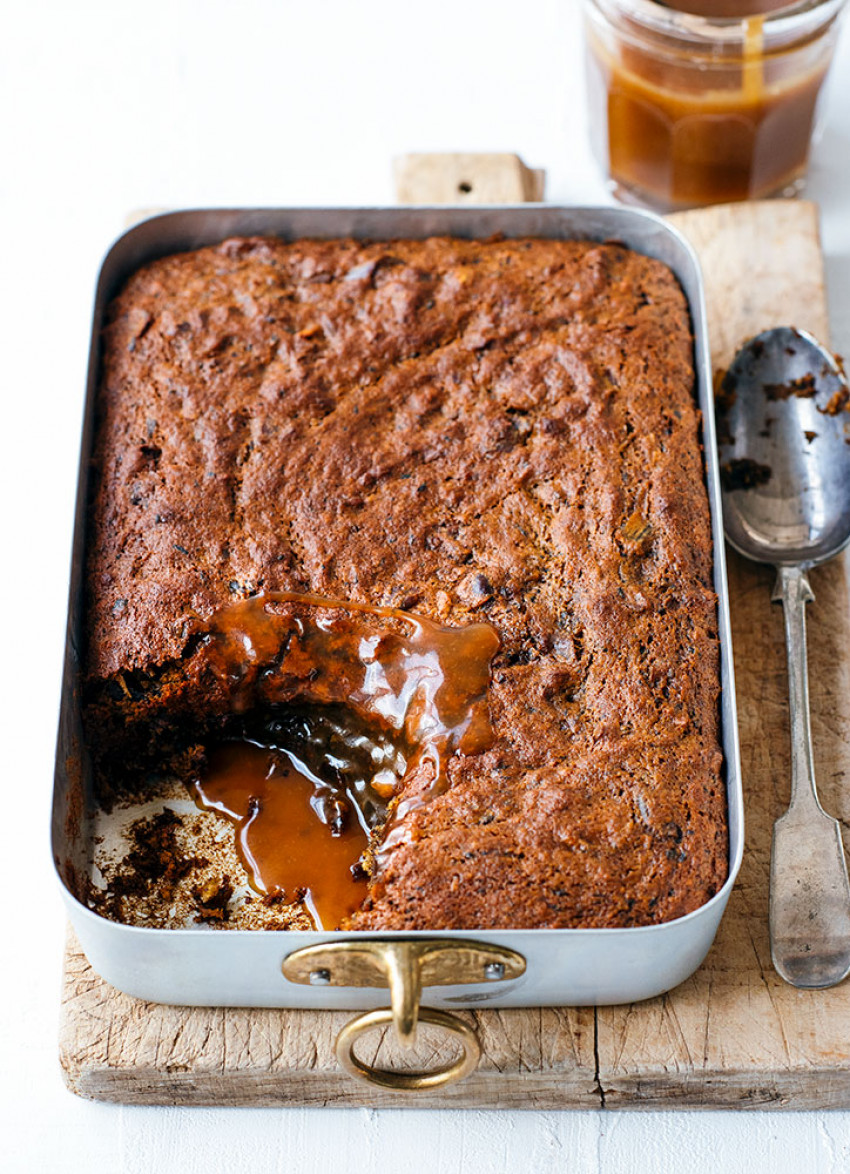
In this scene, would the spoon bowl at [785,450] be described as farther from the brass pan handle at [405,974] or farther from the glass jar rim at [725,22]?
the brass pan handle at [405,974]

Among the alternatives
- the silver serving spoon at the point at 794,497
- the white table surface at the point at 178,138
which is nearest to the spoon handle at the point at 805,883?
the silver serving spoon at the point at 794,497

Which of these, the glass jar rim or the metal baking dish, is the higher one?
the glass jar rim

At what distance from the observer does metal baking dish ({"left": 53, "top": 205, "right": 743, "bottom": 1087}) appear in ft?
6.94

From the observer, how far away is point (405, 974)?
2.09 m

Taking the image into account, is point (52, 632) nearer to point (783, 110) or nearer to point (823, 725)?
point (823, 725)

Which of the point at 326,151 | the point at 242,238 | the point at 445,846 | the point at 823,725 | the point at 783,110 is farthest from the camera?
the point at 326,151

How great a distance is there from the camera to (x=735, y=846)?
2.28 m

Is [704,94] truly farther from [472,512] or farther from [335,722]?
[335,722]

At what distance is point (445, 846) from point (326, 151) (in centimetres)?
218

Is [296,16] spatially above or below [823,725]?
above

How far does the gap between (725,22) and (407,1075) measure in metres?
2.19

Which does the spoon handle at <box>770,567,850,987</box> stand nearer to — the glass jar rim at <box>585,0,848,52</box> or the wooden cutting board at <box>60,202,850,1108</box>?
the wooden cutting board at <box>60,202,850,1108</box>

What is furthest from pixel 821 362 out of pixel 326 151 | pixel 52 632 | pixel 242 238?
pixel 52 632

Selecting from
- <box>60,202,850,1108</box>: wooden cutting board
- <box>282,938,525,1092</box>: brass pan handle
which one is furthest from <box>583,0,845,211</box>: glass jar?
<box>282,938,525,1092</box>: brass pan handle
